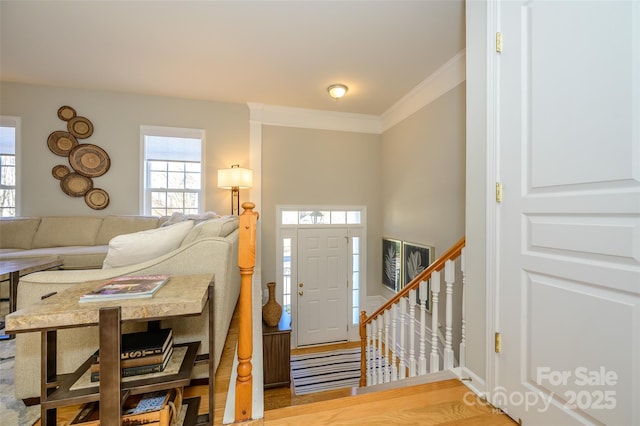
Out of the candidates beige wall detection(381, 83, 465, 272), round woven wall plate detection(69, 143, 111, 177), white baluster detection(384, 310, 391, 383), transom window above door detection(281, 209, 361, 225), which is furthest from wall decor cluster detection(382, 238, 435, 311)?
round woven wall plate detection(69, 143, 111, 177)

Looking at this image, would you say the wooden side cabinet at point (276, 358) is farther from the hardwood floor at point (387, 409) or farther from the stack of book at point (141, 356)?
the stack of book at point (141, 356)

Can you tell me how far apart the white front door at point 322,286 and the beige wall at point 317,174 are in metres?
0.46

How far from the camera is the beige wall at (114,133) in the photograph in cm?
331

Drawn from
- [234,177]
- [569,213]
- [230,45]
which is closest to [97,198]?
[234,177]

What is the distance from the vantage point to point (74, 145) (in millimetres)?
3408

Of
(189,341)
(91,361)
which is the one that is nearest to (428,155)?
(189,341)

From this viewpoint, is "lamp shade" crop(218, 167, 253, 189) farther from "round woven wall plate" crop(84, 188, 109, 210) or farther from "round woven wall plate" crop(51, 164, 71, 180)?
"round woven wall plate" crop(51, 164, 71, 180)

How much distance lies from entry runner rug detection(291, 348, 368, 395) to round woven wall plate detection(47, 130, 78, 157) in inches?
162

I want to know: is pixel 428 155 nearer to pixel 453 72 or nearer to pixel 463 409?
pixel 453 72

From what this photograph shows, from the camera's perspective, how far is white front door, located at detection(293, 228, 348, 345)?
13.3 ft

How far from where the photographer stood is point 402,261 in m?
3.70

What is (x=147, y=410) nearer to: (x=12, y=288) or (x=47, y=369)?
(x=47, y=369)

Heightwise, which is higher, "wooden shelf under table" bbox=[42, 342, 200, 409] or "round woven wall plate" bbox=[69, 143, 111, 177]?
"round woven wall plate" bbox=[69, 143, 111, 177]

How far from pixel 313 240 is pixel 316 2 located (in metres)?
2.98
